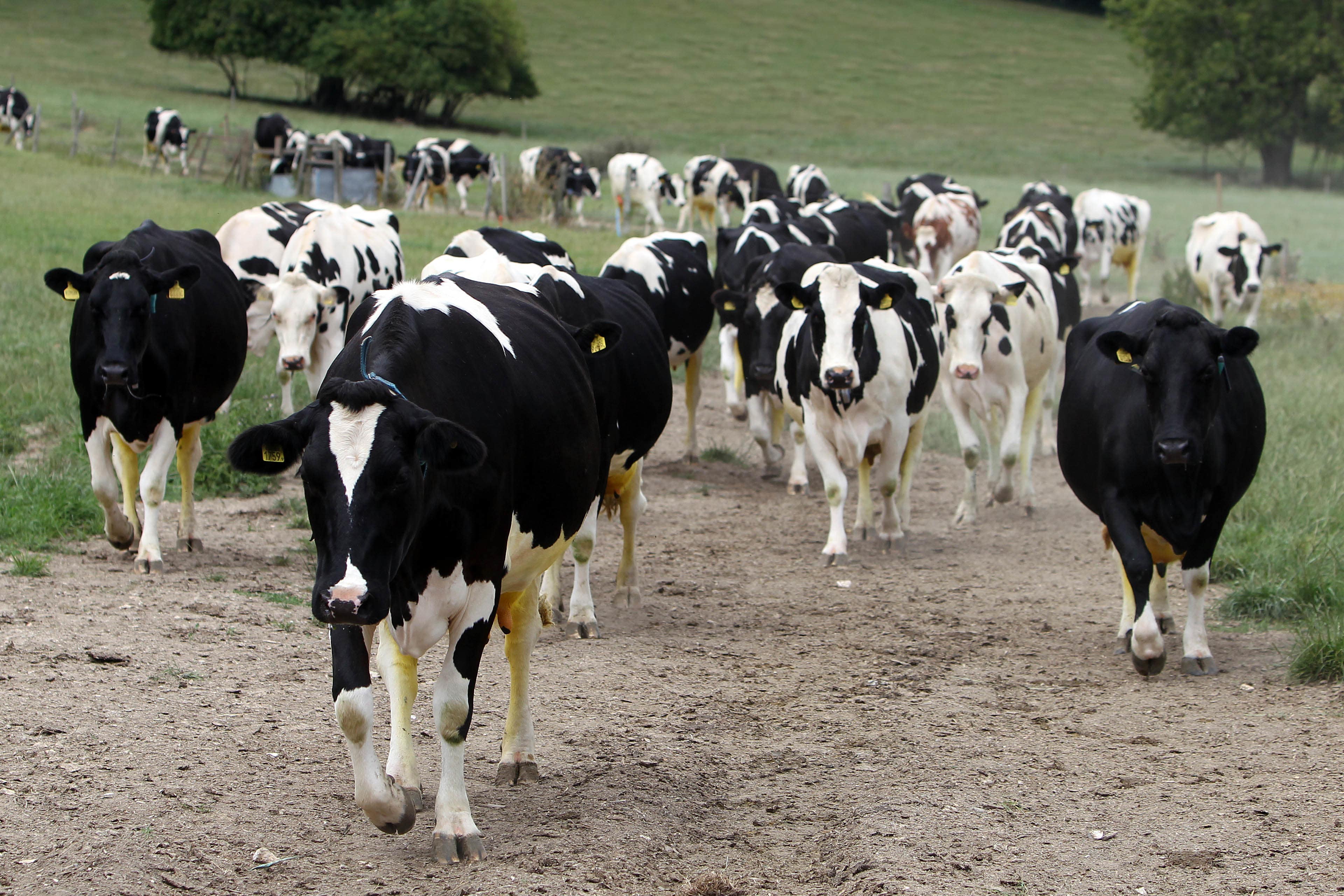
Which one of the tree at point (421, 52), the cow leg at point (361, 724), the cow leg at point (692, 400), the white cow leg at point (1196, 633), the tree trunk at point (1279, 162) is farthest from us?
the tree trunk at point (1279, 162)

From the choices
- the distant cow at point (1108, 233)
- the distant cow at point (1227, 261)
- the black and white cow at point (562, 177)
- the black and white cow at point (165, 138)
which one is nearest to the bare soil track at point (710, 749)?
the distant cow at point (1227, 261)

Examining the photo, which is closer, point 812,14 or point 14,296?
point 14,296

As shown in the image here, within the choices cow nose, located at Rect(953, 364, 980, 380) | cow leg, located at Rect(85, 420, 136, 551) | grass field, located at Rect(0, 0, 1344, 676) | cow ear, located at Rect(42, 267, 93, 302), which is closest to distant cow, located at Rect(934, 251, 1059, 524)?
cow nose, located at Rect(953, 364, 980, 380)

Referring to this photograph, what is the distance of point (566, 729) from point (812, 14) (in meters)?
88.6

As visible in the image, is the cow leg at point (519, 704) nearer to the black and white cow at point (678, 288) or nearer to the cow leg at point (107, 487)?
the cow leg at point (107, 487)

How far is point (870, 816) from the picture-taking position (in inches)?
195

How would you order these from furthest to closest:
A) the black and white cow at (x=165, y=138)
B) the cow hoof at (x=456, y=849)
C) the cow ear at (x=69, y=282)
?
the black and white cow at (x=165, y=138) → the cow ear at (x=69, y=282) → the cow hoof at (x=456, y=849)

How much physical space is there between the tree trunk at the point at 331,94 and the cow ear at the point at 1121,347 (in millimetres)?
58560

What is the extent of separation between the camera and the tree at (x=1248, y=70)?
6000cm

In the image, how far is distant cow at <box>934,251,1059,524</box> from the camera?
10.9m

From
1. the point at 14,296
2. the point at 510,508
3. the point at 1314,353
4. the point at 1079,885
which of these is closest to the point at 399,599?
the point at 510,508

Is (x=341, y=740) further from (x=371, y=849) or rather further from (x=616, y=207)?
(x=616, y=207)

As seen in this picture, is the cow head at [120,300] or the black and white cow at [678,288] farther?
the black and white cow at [678,288]

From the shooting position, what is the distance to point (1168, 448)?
6.43m
